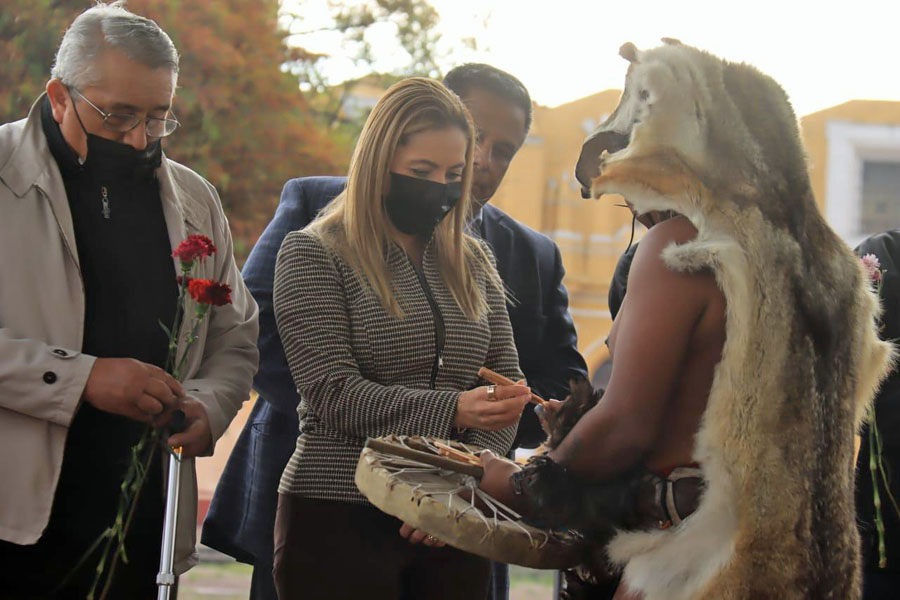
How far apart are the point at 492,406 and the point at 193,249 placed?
0.80 meters

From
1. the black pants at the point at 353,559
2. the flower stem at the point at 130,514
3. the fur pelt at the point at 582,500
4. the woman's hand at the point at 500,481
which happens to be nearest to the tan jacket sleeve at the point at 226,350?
the flower stem at the point at 130,514

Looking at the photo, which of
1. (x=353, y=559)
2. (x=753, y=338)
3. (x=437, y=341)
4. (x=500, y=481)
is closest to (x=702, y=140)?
(x=753, y=338)

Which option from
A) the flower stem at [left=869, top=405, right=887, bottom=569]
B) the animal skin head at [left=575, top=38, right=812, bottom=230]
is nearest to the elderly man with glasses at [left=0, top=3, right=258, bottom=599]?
the animal skin head at [left=575, top=38, right=812, bottom=230]

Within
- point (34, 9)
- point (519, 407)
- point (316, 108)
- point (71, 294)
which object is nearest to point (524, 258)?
point (519, 407)

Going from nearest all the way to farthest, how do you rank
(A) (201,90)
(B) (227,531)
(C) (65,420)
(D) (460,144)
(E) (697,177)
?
(E) (697,177) → (C) (65,420) → (D) (460,144) → (B) (227,531) → (A) (201,90)

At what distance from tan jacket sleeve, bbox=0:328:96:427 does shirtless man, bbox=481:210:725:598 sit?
3.84 ft

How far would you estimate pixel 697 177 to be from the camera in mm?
2096

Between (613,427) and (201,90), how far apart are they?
10159 millimetres

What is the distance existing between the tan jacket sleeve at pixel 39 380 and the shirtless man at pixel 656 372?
117 centimetres

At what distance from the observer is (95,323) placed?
Answer: 2.86 meters

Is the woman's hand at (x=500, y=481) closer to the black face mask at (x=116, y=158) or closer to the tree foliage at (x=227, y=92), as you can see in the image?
the black face mask at (x=116, y=158)

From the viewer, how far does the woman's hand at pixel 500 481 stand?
227 centimetres

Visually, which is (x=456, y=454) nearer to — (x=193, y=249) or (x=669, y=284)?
(x=669, y=284)

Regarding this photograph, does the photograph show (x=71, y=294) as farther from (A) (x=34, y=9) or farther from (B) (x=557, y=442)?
(A) (x=34, y=9)
